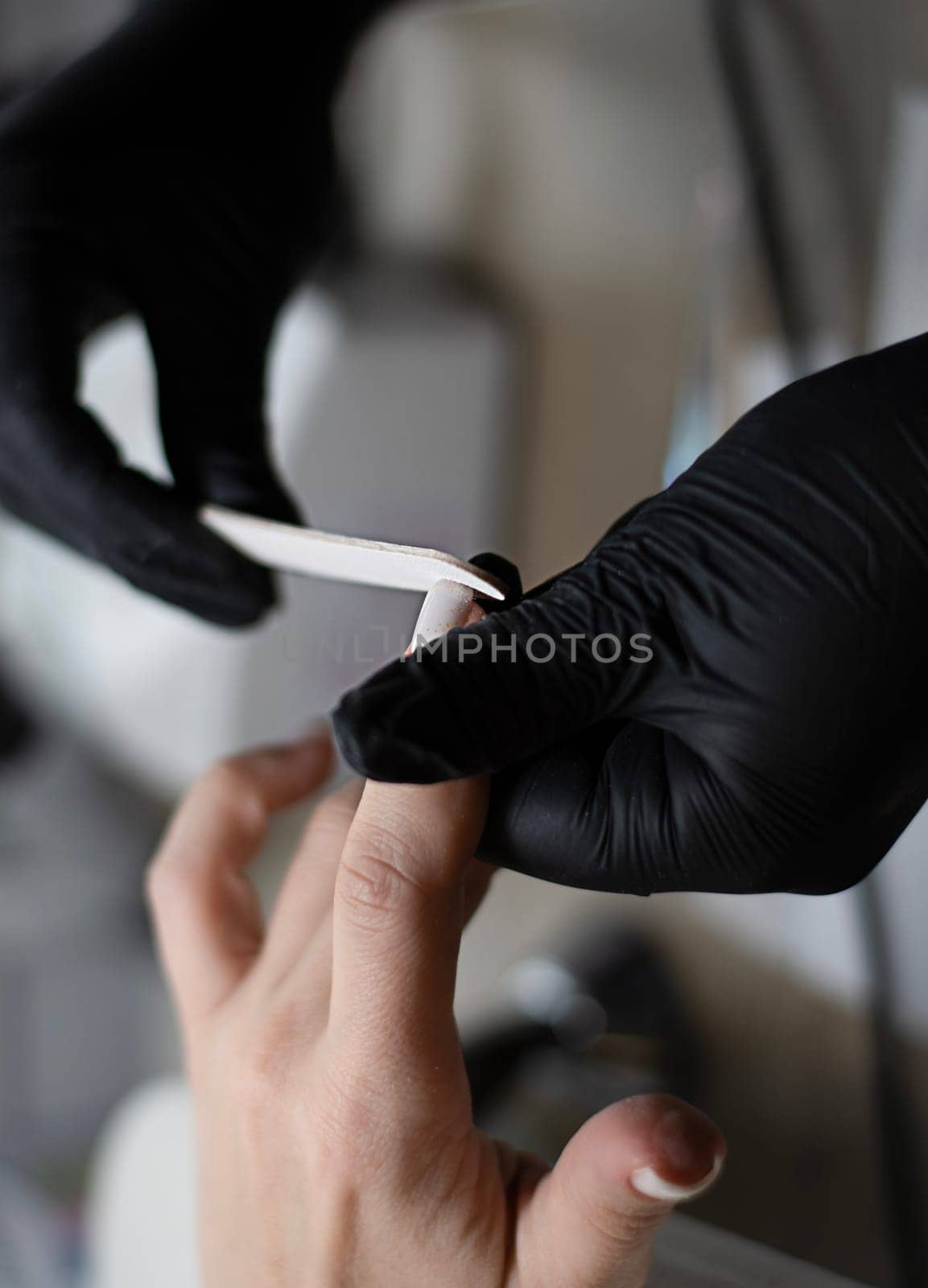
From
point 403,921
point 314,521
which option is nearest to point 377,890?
point 403,921

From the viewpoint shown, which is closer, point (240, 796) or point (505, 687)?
point (505, 687)

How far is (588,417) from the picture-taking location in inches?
20.2

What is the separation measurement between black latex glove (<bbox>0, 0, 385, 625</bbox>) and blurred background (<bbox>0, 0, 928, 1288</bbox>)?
54 millimetres

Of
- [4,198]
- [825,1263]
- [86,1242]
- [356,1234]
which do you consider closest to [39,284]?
[4,198]

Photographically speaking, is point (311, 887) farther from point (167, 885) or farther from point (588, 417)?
point (588, 417)

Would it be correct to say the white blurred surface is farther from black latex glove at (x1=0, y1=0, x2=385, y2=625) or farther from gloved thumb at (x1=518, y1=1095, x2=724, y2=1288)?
gloved thumb at (x1=518, y1=1095, x2=724, y2=1288)

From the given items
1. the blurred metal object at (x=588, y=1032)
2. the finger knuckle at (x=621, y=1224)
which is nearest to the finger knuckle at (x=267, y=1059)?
the finger knuckle at (x=621, y=1224)

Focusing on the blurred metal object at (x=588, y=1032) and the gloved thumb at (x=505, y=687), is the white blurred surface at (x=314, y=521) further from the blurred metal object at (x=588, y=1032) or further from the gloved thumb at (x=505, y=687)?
the blurred metal object at (x=588, y=1032)

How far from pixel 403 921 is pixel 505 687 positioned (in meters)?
0.08

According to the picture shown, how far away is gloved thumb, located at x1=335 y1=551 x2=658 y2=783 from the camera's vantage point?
0.24 metres

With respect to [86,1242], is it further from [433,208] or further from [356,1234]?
[433,208]

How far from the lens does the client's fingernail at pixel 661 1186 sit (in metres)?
0.27

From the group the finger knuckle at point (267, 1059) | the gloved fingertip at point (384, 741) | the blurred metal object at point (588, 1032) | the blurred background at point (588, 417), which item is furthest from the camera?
the blurred metal object at point (588, 1032)

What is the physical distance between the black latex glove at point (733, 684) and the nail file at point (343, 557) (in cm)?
3
